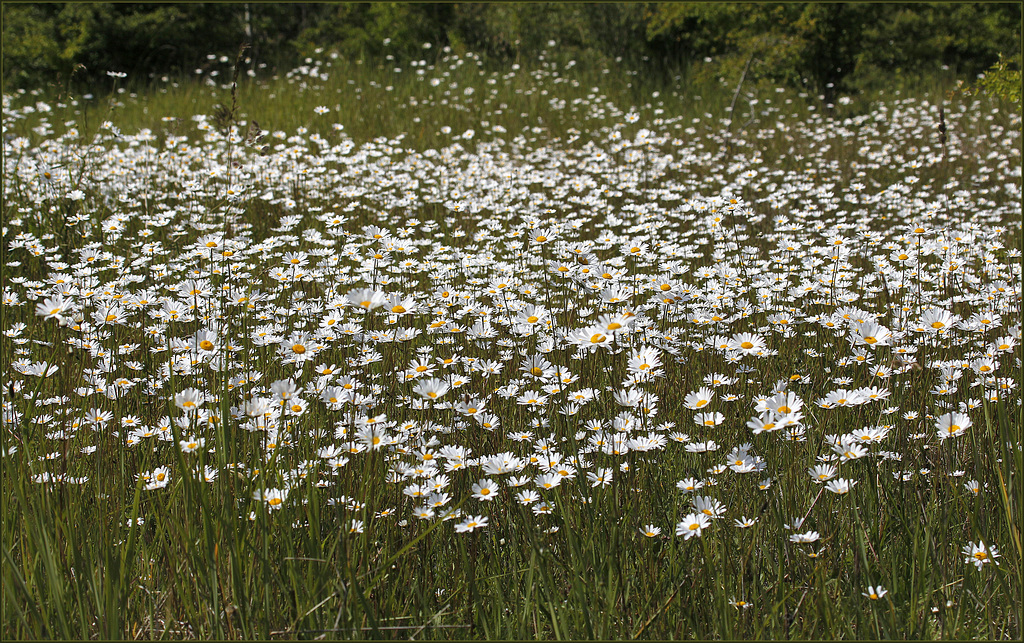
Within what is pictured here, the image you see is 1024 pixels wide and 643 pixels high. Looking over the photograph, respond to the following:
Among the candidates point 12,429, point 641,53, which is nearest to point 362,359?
point 12,429

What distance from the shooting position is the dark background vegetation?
11.6 m

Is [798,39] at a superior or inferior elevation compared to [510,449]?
superior

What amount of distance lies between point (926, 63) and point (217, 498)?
2004 centimetres

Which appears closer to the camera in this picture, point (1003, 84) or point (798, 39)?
point (1003, 84)

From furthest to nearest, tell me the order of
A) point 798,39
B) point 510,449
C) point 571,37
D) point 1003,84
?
1. point 571,37
2. point 798,39
3. point 1003,84
4. point 510,449

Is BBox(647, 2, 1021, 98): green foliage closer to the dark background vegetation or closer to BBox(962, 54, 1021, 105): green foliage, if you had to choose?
the dark background vegetation

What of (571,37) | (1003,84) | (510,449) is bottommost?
(510,449)

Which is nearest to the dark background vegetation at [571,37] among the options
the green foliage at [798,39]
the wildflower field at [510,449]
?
the green foliage at [798,39]

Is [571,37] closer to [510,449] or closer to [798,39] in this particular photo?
[798,39]

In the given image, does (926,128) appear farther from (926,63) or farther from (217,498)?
(217,498)

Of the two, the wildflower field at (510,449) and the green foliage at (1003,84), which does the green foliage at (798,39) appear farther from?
the wildflower field at (510,449)

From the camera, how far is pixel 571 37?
1395 centimetres

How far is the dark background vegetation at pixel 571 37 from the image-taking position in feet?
37.9

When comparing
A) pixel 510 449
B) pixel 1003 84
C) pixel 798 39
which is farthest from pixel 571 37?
pixel 510 449
